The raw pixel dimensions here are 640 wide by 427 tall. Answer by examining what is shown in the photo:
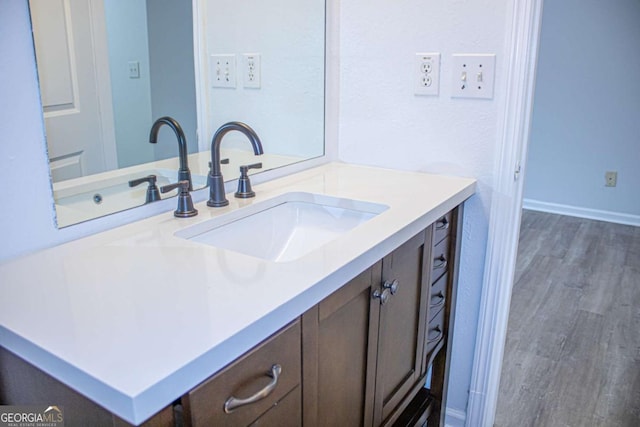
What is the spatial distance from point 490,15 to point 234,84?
0.75 metres

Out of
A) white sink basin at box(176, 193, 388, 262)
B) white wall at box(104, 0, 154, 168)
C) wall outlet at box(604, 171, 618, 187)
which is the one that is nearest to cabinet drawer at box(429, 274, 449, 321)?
white sink basin at box(176, 193, 388, 262)

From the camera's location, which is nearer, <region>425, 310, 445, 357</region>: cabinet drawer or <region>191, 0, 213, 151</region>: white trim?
<region>191, 0, 213, 151</region>: white trim

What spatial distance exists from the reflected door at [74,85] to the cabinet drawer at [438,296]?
37.0 inches

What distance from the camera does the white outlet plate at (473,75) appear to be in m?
1.52

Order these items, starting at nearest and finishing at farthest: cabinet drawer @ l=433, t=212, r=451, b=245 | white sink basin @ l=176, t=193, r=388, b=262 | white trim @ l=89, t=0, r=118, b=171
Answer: white trim @ l=89, t=0, r=118, b=171 → white sink basin @ l=176, t=193, r=388, b=262 → cabinet drawer @ l=433, t=212, r=451, b=245

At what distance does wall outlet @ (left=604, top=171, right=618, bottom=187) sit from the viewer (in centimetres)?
395

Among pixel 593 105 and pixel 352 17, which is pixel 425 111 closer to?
pixel 352 17

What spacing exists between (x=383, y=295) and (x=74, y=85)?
2.51ft

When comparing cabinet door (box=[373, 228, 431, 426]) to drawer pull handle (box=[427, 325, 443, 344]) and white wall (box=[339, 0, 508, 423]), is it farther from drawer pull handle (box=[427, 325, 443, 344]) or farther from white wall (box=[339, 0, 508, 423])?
white wall (box=[339, 0, 508, 423])

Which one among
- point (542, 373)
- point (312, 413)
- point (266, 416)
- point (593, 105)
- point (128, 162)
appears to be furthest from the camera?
point (593, 105)

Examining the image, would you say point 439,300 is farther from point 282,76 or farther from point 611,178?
point 611,178

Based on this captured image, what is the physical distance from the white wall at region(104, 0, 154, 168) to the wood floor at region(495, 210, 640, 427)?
1508 mm

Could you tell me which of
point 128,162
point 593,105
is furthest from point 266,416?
point 593,105

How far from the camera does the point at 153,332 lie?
707 millimetres
